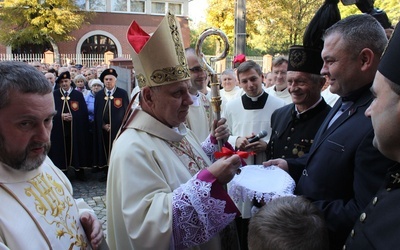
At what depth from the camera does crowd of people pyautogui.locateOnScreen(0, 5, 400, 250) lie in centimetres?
162

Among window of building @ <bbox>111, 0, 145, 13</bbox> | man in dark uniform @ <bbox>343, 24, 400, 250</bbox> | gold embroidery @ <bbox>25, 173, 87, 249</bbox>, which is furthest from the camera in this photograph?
window of building @ <bbox>111, 0, 145, 13</bbox>

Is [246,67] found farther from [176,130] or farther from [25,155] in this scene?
[25,155]

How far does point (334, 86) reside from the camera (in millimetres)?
2340

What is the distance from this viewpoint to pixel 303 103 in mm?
3242

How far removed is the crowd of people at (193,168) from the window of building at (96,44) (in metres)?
32.3

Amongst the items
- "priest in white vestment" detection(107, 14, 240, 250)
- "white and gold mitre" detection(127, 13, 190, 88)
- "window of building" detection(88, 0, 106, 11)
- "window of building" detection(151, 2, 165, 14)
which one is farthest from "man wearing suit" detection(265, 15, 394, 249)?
"window of building" detection(151, 2, 165, 14)

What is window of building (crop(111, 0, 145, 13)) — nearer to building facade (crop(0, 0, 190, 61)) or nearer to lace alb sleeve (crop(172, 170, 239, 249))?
building facade (crop(0, 0, 190, 61))

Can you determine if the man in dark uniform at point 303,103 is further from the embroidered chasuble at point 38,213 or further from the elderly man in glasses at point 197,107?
the embroidered chasuble at point 38,213

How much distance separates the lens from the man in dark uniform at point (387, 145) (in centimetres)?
135

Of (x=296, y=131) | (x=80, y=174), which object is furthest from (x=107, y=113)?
(x=296, y=131)

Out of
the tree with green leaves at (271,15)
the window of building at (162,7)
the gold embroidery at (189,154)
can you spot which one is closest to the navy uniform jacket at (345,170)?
the gold embroidery at (189,154)

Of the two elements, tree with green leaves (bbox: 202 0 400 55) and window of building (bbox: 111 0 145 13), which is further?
window of building (bbox: 111 0 145 13)

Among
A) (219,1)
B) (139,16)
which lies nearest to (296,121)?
(219,1)

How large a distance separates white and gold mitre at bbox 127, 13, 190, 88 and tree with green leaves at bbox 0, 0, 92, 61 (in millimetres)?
27742
